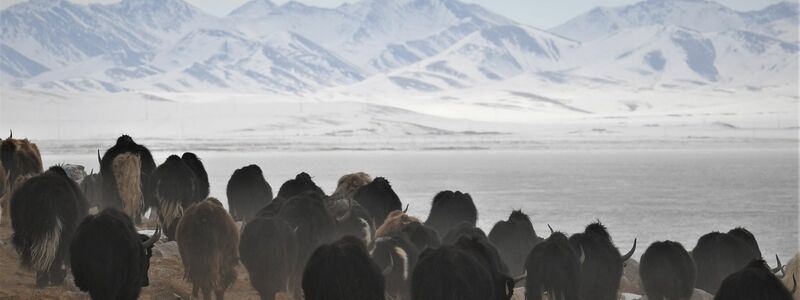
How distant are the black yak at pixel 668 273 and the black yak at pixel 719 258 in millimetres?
888

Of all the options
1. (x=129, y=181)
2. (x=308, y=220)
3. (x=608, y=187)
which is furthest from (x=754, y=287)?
(x=608, y=187)

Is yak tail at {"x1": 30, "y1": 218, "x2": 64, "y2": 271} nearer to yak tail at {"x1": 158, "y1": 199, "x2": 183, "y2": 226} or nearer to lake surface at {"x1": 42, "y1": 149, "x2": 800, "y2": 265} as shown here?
yak tail at {"x1": 158, "y1": 199, "x2": 183, "y2": 226}

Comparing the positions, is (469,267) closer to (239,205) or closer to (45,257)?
(45,257)

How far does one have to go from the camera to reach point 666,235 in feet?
69.6

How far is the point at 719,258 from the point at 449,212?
12.0ft

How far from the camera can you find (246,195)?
576 inches

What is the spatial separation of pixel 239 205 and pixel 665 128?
9742 cm

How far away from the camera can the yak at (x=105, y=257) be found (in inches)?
346

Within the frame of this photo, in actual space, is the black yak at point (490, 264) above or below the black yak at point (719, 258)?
above

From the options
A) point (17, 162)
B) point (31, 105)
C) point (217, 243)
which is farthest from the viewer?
point (31, 105)

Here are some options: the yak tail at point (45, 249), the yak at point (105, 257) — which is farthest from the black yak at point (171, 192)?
the yak at point (105, 257)

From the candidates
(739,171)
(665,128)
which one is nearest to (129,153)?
(739,171)

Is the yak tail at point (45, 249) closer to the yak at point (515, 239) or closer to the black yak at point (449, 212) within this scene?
the yak at point (515, 239)

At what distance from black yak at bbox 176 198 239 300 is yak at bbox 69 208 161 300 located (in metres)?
0.89
